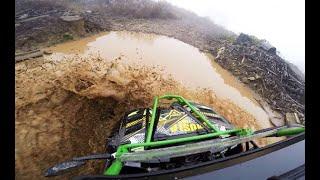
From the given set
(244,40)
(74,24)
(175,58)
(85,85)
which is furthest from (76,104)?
(244,40)

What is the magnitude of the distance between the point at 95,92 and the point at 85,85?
0.40 m

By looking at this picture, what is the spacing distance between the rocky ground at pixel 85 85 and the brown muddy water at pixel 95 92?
0.06 ft

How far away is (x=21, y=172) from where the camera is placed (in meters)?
5.50

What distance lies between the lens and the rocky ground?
6.34 m

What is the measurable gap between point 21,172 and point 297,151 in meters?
4.38

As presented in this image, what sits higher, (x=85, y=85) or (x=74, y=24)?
(x=74, y=24)

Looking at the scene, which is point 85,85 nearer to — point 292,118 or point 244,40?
point 292,118

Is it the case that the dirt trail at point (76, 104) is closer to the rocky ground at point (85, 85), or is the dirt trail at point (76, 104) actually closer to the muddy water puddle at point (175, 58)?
the rocky ground at point (85, 85)

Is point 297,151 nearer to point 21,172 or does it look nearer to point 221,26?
point 21,172

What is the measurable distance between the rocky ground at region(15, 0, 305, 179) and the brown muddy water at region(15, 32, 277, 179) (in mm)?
19

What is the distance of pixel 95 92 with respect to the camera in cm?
793

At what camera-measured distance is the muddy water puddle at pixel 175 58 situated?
1051 cm

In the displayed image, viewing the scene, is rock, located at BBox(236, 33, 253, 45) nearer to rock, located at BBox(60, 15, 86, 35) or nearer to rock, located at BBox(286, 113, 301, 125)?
rock, located at BBox(286, 113, 301, 125)
